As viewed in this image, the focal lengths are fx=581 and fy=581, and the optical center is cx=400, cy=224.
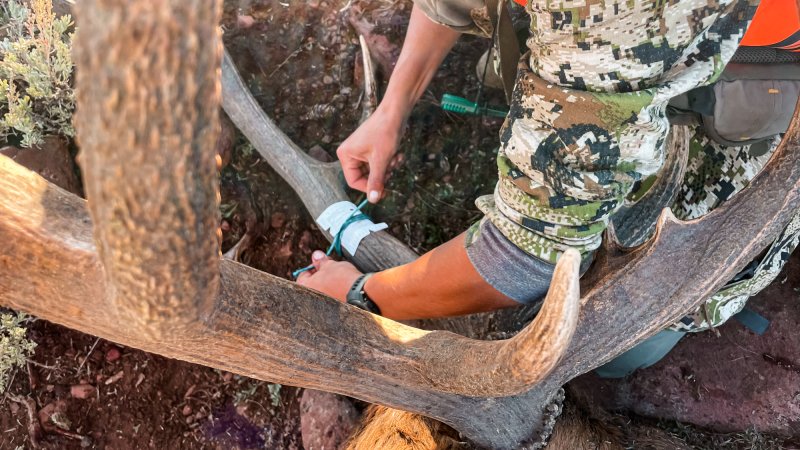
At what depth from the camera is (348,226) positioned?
2.23 m

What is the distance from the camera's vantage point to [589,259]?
1491 millimetres

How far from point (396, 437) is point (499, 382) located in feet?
2.04

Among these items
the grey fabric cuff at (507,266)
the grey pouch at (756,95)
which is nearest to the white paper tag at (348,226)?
the grey fabric cuff at (507,266)

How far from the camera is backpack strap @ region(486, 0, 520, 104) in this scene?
153 centimetres

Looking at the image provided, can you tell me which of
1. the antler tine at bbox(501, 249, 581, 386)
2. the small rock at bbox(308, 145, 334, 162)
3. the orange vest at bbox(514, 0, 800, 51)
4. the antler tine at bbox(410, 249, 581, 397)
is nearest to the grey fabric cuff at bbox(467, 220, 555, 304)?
the antler tine at bbox(410, 249, 581, 397)

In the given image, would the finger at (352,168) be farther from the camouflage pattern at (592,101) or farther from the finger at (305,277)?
the camouflage pattern at (592,101)

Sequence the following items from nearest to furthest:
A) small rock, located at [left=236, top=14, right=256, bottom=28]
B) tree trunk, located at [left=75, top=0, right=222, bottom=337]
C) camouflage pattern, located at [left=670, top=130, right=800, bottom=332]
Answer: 1. tree trunk, located at [left=75, top=0, right=222, bottom=337]
2. camouflage pattern, located at [left=670, top=130, right=800, bottom=332]
3. small rock, located at [left=236, top=14, right=256, bottom=28]

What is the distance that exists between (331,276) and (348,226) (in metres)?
0.23

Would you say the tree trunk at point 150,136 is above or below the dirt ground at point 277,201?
above

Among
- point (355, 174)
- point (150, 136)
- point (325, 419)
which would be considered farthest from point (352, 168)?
point (150, 136)

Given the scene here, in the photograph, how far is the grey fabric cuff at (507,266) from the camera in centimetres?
140

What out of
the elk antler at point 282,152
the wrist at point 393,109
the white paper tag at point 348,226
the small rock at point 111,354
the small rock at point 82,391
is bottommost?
the small rock at point 82,391

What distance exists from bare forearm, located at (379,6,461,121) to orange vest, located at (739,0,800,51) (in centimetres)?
91

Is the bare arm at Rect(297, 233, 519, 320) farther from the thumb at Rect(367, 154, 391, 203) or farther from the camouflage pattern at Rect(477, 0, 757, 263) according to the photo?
the thumb at Rect(367, 154, 391, 203)
